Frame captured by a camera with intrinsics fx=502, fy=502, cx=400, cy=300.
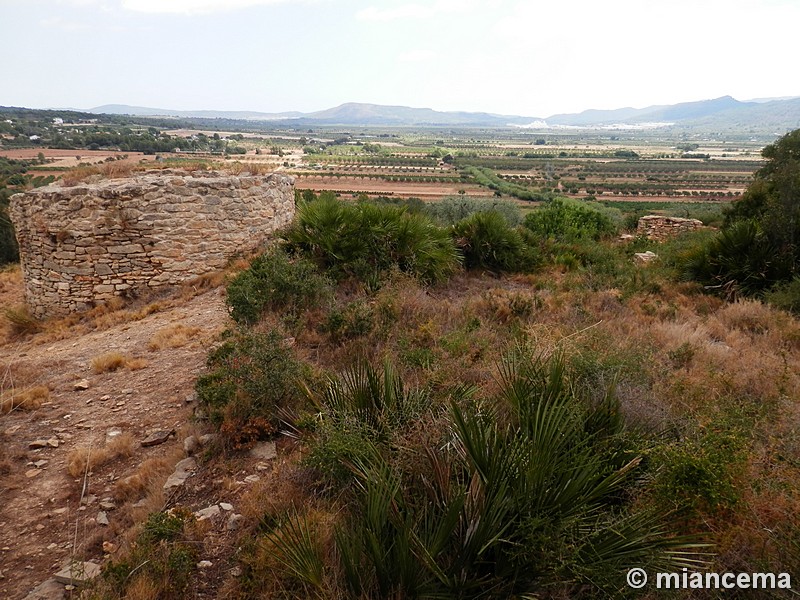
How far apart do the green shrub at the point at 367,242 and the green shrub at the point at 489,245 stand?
949 mm

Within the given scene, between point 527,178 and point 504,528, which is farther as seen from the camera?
point 527,178

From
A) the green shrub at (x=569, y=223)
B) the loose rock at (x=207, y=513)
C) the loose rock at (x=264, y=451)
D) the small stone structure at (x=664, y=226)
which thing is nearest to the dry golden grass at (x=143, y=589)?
the loose rock at (x=207, y=513)

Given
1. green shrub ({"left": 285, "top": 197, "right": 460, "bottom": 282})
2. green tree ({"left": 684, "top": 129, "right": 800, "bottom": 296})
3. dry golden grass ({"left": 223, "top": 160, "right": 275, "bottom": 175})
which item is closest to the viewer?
green shrub ({"left": 285, "top": 197, "right": 460, "bottom": 282})

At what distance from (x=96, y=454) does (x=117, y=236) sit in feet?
17.5

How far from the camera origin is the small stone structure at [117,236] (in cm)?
819

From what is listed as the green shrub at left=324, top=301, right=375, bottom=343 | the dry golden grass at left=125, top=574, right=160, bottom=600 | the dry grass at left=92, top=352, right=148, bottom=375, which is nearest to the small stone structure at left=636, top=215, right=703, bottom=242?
the green shrub at left=324, top=301, right=375, bottom=343

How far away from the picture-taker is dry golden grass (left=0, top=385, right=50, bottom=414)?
4898mm

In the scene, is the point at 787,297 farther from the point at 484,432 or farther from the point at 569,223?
the point at 569,223

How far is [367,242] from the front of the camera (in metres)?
7.77

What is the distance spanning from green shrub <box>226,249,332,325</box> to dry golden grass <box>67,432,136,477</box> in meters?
1.89

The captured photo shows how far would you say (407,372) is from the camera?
439 centimetres

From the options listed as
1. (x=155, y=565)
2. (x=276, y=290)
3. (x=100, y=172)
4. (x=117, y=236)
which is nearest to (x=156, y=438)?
(x=155, y=565)

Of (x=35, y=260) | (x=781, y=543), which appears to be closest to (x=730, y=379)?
(x=781, y=543)

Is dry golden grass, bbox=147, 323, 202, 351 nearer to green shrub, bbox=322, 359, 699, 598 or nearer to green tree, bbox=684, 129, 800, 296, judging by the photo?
green shrub, bbox=322, 359, 699, 598
